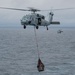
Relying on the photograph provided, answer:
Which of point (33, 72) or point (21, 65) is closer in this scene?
point (33, 72)

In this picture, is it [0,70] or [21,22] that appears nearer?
[21,22]

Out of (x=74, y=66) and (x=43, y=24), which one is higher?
(x=43, y=24)

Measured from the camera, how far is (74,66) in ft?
363

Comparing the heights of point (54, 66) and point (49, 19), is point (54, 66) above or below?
below

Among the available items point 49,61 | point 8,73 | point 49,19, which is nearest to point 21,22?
point 49,19

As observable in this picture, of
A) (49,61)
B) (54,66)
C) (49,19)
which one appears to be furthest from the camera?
(49,61)

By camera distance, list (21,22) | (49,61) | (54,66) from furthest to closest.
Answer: (49,61) < (54,66) < (21,22)

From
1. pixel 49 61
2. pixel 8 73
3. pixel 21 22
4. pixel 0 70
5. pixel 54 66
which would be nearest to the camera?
pixel 21 22

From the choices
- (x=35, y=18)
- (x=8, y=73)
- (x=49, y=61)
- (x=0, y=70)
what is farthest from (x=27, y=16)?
(x=49, y=61)

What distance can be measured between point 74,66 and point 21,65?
2179cm

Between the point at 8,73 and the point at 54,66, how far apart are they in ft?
77.0

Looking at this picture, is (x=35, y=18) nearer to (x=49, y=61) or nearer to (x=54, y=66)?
(x=54, y=66)

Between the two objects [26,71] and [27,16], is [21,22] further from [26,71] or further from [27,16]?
[26,71]

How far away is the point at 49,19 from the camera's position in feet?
150
